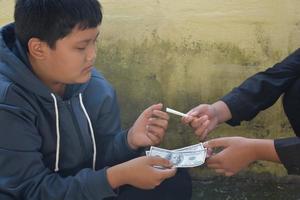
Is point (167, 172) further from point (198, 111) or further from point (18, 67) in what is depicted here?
point (18, 67)

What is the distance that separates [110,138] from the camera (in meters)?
2.14

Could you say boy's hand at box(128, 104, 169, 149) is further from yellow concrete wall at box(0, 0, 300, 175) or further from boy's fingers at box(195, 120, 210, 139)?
yellow concrete wall at box(0, 0, 300, 175)

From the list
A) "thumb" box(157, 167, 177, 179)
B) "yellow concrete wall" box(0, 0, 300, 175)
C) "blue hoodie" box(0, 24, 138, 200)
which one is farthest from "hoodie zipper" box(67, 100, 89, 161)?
"yellow concrete wall" box(0, 0, 300, 175)

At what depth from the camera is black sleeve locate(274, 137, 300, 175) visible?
74.0 inches

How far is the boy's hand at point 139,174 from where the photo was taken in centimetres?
179

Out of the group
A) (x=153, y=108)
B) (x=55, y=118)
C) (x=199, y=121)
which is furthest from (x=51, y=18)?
(x=199, y=121)

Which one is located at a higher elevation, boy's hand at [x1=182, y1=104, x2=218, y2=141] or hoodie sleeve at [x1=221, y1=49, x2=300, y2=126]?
hoodie sleeve at [x1=221, y1=49, x2=300, y2=126]

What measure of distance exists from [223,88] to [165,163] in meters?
0.98

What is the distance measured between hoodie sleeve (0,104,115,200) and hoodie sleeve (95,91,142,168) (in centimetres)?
29

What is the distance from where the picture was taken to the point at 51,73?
73.8 inches

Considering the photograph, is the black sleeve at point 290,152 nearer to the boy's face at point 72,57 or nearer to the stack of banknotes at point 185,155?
the stack of banknotes at point 185,155

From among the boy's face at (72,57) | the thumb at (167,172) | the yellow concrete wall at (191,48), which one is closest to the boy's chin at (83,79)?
the boy's face at (72,57)

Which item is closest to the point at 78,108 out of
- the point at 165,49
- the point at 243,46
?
the point at 165,49

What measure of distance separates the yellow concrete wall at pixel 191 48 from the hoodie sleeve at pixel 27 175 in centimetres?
105
